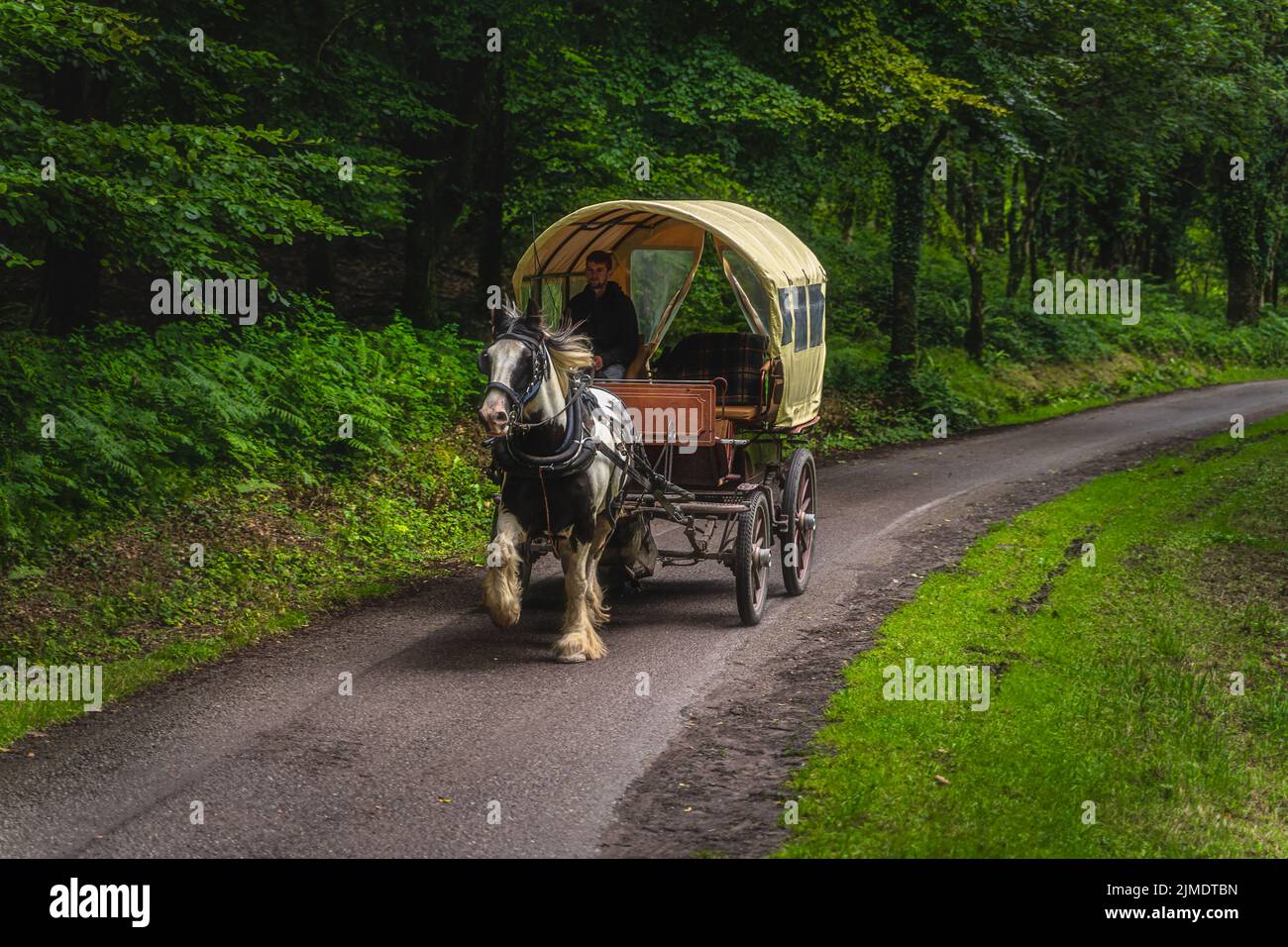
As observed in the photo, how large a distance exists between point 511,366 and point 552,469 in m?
0.88

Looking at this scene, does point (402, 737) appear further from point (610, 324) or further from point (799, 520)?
point (799, 520)

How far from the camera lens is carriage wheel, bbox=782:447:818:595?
11172 mm

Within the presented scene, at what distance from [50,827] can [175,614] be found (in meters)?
4.09

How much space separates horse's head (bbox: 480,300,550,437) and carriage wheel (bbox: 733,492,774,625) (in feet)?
7.44

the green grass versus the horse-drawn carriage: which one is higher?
the horse-drawn carriage

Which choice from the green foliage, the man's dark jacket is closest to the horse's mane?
the man's dark jacket

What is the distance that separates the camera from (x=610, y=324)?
11.1 meters

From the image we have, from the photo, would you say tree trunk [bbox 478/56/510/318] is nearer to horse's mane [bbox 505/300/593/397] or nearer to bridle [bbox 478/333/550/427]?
horse's mane [bbox 505/300/593/397]

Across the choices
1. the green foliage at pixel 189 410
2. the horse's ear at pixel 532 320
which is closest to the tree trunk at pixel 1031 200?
the green foliage at pixel 189 410

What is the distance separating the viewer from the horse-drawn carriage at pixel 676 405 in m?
8.96

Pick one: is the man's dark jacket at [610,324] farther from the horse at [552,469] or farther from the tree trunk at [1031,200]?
the tree trunk at [1031,200]

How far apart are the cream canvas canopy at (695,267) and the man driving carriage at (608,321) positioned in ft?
1.66
